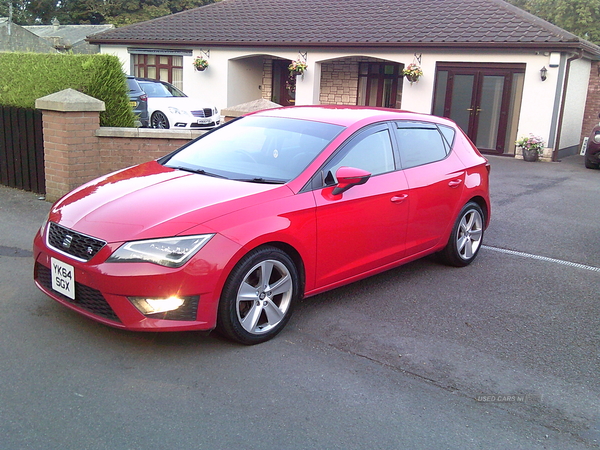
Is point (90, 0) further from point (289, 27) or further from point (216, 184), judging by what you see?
point (216, 184)

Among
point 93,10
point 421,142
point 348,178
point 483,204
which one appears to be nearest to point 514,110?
point 483,204

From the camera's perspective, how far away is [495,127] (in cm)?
1741

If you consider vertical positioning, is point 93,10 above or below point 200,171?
above

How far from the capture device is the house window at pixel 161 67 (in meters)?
23.9

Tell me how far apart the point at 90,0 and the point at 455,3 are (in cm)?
3708

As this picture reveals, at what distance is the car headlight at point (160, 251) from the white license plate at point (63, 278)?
0.38 metres

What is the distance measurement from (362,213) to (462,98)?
45.5 ft

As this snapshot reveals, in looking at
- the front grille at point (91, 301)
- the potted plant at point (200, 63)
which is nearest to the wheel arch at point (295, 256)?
the front grille at point (91, 301)

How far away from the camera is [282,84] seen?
78.2 feet

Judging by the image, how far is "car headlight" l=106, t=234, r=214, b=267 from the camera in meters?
3.87

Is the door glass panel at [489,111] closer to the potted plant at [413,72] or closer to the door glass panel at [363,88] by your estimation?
the potted plant at [413,72]

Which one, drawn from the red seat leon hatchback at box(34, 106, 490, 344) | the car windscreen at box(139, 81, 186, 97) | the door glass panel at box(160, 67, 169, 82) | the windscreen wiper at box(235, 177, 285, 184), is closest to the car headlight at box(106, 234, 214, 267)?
the red seat leon hatchback at box(34, 106, 490, 344)

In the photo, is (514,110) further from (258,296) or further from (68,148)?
(258,296)

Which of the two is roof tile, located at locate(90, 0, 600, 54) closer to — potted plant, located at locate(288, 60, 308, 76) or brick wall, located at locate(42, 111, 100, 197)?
potted plant, located at locate(288, 60, 308, 76)
